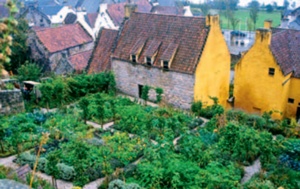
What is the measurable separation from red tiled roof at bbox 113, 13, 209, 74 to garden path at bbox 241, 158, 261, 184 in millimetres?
8088

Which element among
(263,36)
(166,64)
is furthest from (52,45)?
(263,36)

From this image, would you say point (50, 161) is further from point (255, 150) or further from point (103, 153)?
Answer: point (255, 150)

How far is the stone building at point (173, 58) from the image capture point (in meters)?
22.8

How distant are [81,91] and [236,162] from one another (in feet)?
45.6

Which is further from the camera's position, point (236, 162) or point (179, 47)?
point (179, 47)

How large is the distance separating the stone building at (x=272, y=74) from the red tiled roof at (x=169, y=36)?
496 cm

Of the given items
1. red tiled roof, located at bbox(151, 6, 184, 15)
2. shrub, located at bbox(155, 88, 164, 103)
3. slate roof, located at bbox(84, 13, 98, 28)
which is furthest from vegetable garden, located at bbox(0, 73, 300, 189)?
red tiled roof, located at bbox(151, 6, 184, 15)

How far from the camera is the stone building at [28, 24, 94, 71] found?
3400cm

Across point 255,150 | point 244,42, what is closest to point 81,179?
point 255,150

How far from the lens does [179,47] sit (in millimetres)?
23656

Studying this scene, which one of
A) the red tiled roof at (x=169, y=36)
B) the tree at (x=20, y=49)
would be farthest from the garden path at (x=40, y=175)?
the tree at (x=20, y=49)

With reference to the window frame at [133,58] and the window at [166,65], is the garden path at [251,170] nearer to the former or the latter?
the window at [166,65]

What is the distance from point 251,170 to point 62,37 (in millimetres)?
27650

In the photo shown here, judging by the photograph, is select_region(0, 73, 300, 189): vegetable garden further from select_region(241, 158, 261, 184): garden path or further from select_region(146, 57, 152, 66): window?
select_region(146, 57, 152, 66): window
